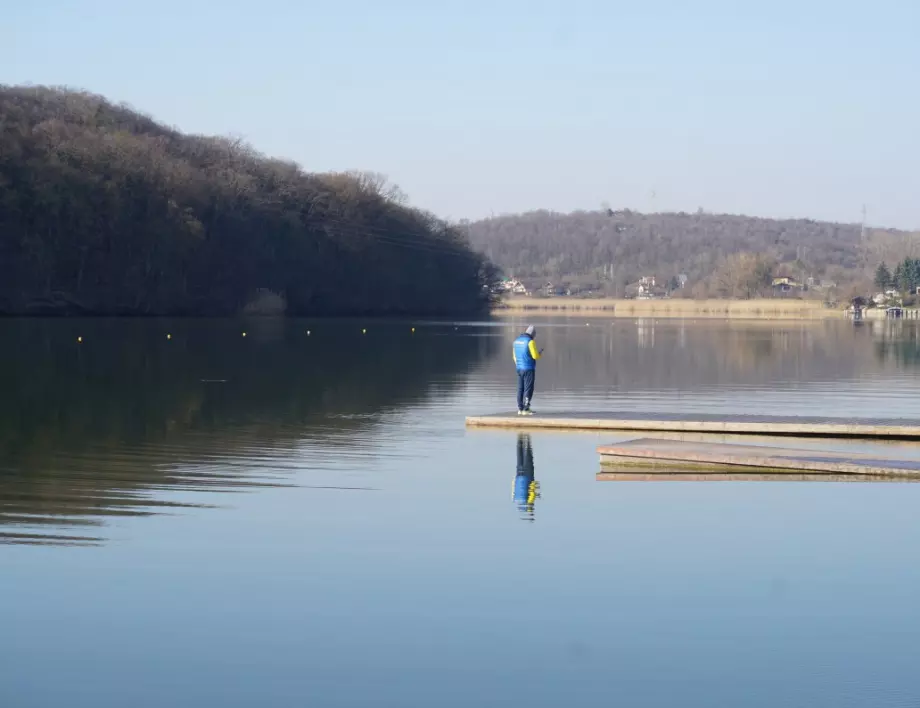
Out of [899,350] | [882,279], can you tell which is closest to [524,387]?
[899,350]

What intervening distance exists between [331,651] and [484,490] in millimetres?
6956

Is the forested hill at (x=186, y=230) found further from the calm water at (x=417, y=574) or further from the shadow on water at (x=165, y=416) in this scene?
the calm water at (x=417, y=574)

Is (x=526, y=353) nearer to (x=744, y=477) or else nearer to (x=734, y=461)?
(x=734, y=461)

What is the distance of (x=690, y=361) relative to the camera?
4522 centimetres

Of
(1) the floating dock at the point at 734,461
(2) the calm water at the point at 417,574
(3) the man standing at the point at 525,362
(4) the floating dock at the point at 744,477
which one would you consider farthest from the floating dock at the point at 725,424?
(4) the floating dock at the point at 744,477

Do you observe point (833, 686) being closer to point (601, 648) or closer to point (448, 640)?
point (601, 648)

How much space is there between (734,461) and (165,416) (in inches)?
429

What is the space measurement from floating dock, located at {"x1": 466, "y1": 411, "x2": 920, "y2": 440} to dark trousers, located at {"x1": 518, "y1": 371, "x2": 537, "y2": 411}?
631 mm

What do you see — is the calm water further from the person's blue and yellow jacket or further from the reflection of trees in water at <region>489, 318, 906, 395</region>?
the reflection of trees in water at <region>489, 318, 906, 395</region>

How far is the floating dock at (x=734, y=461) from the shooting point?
1708 centimetres

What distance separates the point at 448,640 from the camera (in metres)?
9.46

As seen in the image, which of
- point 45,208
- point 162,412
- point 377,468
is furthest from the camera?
point 45,208

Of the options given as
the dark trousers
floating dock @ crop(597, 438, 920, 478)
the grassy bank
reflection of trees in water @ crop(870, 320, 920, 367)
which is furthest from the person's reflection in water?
the grassy bank

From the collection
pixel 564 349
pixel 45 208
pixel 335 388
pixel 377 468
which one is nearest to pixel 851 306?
pixel 45 208
